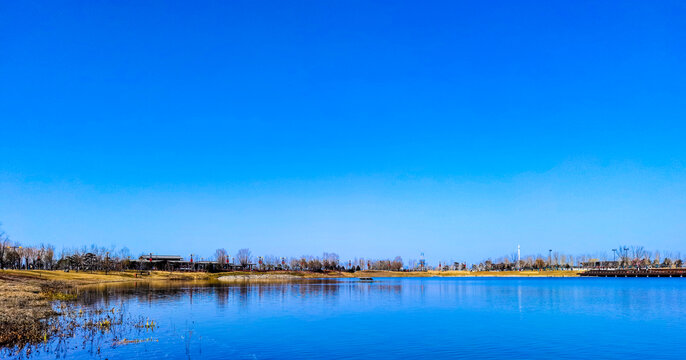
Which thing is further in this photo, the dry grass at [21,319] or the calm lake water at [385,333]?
the calm lake water at [385,333]

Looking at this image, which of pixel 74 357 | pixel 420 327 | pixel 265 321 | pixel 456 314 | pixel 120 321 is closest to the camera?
pixel 74 357

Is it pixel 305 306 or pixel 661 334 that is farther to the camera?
pixel 305 306

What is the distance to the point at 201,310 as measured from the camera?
51.2m

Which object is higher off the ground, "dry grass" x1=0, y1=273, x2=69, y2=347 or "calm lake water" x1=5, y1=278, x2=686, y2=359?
"dry grass" x1=0, y1=273, x2=69, y2=347

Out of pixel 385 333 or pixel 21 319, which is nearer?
pixel 21 319

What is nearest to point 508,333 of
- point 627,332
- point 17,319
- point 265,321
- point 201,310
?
point 627,332

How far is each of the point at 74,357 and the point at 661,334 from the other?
41.5 meters

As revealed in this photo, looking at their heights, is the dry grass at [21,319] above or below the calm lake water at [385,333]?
above

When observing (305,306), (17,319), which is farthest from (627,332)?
(17,319)

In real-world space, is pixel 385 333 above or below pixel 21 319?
below

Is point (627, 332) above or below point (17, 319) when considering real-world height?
below

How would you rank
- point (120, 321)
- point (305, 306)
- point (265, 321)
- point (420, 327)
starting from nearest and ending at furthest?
point (120, 321)
point (420, 327)
point (265, 321)
point (305, 306)

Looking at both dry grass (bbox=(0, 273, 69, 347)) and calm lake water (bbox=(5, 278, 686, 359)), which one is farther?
calm lake water (bbox=(5, 278, 686, 359))

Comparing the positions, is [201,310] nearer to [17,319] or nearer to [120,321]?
[120,321]
